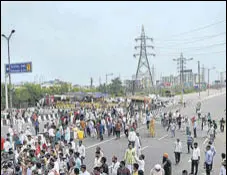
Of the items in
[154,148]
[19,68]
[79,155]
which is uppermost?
[19,68]

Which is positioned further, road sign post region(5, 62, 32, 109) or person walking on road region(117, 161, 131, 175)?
road sign post region(5, 62, 32, 109)

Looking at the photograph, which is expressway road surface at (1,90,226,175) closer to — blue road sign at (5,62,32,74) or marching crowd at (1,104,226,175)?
marching crowd at (1,104,226,175)

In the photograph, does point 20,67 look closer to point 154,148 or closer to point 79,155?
point 154,148

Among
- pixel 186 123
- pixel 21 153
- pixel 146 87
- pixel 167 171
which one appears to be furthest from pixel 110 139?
pixel 146 87

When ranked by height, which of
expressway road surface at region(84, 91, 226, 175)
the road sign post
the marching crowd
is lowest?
expressway road surface at region(84, 91, 226, 175)

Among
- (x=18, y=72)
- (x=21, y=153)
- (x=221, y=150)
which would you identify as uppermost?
(x=18, y=72)

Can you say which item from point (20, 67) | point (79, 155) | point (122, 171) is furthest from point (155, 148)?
point (122, 171)

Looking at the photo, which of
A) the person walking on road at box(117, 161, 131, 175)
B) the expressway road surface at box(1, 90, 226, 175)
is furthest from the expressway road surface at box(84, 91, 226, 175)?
the person walking on road at box(117, 161, 131, 175)

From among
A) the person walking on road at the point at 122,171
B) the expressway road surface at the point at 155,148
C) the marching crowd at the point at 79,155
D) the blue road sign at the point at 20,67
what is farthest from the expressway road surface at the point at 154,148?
the blue road sign at the point at 20,67

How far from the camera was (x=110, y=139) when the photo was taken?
26.5m

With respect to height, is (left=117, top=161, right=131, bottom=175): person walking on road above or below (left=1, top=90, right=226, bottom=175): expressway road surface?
above

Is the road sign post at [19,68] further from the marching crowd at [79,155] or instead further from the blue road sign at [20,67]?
the marching crowd at [79,155]

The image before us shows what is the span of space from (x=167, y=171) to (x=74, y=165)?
9.85 ft

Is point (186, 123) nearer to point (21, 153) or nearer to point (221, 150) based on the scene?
point (221, 150)
